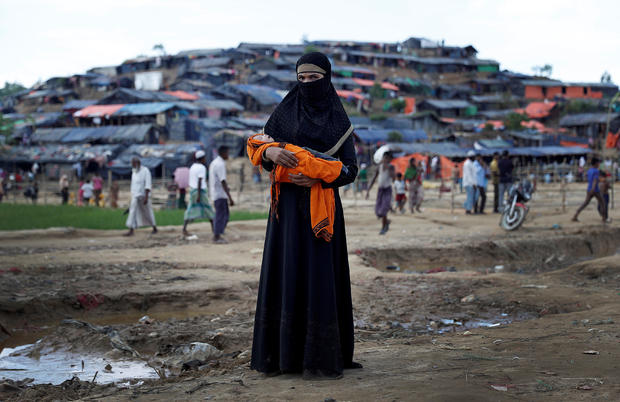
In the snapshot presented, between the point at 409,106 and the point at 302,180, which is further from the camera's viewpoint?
the point at 409,106

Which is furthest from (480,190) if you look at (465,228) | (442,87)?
(442,87)

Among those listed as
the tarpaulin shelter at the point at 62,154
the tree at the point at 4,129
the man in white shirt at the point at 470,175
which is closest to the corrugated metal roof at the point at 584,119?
the tarpaulin shelter at the point at 62,154

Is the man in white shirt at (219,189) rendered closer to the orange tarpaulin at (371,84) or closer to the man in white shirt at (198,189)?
the man in white shirt at (198,189)

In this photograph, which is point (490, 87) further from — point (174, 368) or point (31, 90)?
point (174, 368)

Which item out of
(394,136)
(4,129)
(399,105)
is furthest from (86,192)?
(399,105)

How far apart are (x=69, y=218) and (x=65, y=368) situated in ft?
39.6

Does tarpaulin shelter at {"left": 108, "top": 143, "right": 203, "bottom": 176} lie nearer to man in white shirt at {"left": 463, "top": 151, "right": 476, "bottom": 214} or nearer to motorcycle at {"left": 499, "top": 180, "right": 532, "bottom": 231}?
man in white shirt at {"left": 463, "top": 151, "right": 476, "bottom": 214}

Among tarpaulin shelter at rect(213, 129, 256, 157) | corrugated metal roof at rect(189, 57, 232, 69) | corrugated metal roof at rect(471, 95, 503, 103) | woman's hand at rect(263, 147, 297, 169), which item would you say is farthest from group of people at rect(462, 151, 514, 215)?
corrugated metal roof at rect(189, 57, 232, 69)

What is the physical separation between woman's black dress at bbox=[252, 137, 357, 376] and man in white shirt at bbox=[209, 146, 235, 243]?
6.47m

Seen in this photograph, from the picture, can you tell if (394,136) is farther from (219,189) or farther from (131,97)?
(219,189)

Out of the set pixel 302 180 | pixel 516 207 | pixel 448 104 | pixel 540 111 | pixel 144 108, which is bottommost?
pixel 516 207

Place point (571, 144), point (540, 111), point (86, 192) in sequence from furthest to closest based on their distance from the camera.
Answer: point (540, 111) → point (571, 144) → point (86, 192)

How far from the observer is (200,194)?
37.1ft

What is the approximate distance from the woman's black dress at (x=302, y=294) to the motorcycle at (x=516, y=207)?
32.2 feet
